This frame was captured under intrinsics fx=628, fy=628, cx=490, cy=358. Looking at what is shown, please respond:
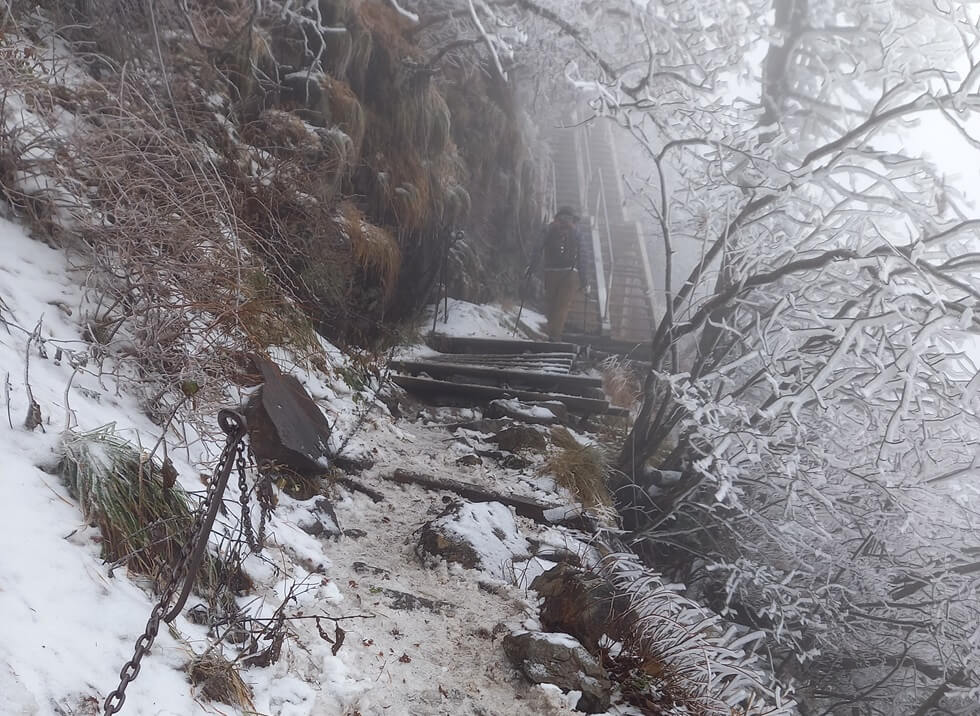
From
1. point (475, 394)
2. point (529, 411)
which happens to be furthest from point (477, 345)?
point (529, 411)

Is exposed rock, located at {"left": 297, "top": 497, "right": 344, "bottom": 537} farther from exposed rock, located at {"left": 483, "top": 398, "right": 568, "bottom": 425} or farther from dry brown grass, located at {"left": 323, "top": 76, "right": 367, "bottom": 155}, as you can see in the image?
dry brown grass, located at {"left": 323, "top": 76, "right": 367, "bottom": 155}

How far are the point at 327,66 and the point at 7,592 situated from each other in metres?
5.93

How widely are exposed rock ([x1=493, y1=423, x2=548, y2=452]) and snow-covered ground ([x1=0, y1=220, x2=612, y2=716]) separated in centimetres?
101

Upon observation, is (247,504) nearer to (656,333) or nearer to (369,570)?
(369,570)

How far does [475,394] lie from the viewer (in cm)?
624

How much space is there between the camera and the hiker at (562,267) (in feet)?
29.1

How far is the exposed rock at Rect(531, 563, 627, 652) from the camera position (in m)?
3.11

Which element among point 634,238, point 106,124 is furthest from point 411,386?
point 634,238

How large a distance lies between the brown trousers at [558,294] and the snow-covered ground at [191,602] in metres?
5.15

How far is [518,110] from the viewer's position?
36.8 ft

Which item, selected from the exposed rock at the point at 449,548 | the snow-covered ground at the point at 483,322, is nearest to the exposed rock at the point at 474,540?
the exposed rock at the point at 449,548

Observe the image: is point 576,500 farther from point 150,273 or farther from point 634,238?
point 634,238

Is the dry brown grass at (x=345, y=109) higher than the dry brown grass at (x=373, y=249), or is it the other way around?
the dry brown grass at (x=345, y=109)

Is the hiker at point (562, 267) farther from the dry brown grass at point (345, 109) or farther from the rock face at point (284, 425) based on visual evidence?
the rock face at point (284, 425)
